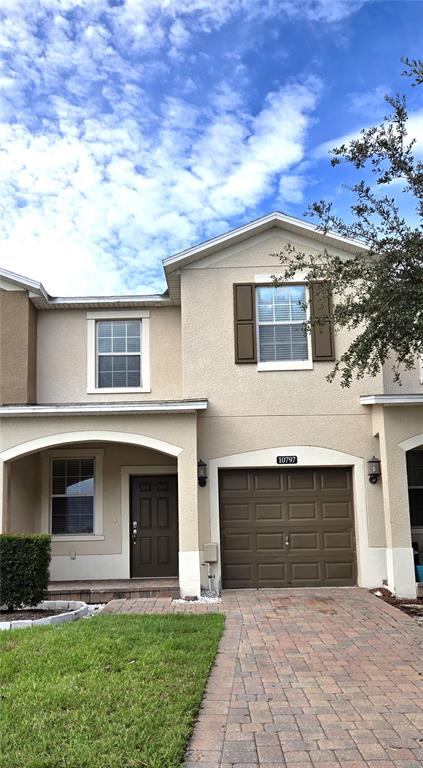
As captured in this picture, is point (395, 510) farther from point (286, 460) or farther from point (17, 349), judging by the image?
point (17, 349)

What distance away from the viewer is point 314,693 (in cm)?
597

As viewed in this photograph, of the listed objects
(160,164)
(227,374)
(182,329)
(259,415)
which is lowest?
(259,415)

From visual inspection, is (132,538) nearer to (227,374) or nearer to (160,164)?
(227,374)

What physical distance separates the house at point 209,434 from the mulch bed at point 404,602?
27 cm

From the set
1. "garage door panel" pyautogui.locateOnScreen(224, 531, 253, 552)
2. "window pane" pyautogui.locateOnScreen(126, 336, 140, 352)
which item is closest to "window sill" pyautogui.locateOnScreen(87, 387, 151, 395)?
"window pane" pyautogui.locateOnScreen(126, 336, 140, 352)

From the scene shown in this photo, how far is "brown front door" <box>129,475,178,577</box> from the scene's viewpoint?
13070mm

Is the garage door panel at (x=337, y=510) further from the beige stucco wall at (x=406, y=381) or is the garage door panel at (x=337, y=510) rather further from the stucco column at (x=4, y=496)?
the stucco column at (x=4, y=496)

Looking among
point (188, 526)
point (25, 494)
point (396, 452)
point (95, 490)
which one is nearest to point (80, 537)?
point (95, 490)

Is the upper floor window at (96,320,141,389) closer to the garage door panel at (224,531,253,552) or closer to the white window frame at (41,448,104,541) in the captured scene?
the white window frame at (41,448,104,541)

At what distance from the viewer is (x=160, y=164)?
1219cm

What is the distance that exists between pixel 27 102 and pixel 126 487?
761 cm

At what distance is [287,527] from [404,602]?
2.55m

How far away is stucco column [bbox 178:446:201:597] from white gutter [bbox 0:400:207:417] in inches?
32.9

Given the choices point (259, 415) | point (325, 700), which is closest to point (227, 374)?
point (259, 415)
